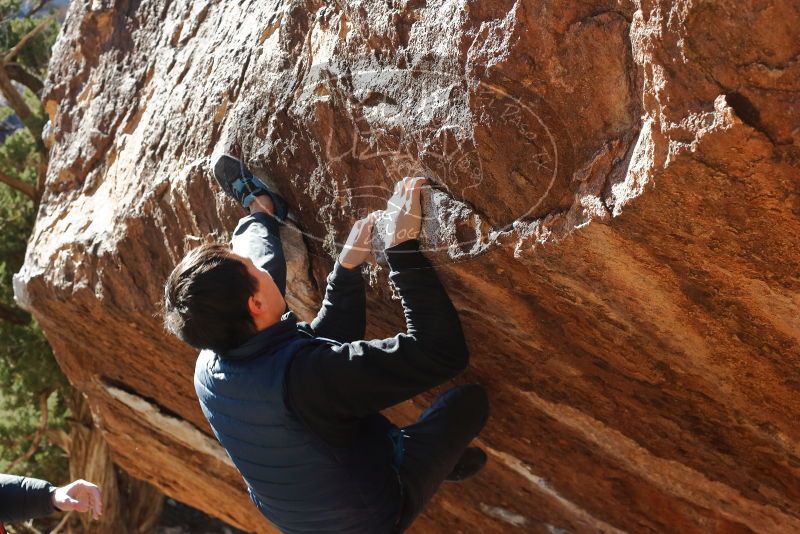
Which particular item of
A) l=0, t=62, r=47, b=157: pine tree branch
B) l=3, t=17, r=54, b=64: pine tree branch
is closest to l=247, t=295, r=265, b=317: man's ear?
l=0, t=62, r=47, b=157: pine tree branch

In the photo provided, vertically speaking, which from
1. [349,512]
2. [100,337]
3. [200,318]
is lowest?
[349,512]

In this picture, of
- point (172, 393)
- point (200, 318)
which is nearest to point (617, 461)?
point (200, 318)

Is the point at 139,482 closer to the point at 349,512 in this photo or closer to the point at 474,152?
the point at 349,512

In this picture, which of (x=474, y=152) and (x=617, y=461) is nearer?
(x=474, y=152)

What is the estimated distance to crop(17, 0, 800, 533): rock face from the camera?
1884 mm

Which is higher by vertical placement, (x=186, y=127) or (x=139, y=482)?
(x=186, y=127)

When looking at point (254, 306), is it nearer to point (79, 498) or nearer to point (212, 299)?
point (212, 299)

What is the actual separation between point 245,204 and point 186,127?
23.1 inches

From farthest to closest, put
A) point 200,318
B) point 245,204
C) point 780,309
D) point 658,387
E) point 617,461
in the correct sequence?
point 617,461, point 245,204, point 658,387, point 200,318, point 780,309

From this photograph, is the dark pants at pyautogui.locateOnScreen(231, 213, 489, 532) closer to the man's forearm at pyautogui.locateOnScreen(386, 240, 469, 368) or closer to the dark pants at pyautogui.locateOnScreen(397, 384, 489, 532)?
the dark pants at pyautogui.locateOnScreen(397, 384, 489, 532)

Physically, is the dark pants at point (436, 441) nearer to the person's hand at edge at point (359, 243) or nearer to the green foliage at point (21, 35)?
the person's hand at edge at point (359, 243)

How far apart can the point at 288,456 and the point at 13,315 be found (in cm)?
622

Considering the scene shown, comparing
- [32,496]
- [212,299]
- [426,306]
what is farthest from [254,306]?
[32,496]

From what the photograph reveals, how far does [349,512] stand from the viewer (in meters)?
2.48
